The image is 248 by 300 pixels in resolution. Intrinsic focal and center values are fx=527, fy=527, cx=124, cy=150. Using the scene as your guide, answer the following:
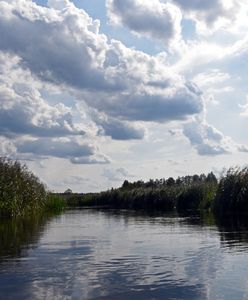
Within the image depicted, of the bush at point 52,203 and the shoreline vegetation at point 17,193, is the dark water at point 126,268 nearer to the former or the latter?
the shoreline vegetation at point 17,193

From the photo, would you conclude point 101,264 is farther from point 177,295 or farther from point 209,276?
point 177,295

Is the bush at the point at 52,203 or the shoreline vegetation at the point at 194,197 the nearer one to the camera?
the shoreline vegetation at the point at 194,197

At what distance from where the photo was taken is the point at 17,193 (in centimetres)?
4812

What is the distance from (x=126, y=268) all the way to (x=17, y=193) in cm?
3324

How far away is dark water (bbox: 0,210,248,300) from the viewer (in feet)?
42.0

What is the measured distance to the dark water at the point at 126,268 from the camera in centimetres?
1279

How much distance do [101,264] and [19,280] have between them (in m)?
3.62

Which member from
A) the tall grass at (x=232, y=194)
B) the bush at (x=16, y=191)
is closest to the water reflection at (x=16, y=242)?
the bush at (x=16, y=191)

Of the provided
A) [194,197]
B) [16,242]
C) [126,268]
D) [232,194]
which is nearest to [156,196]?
[194,197]

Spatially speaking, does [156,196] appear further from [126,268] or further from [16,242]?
[126,268]

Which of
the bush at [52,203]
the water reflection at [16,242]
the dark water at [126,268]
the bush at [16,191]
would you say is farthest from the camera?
the bush at [52,203]

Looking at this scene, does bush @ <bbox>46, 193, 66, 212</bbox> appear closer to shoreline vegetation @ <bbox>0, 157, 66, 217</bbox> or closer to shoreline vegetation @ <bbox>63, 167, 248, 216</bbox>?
shoreline vegetation @ <bbox>0, 157, 66, 217</bbox>

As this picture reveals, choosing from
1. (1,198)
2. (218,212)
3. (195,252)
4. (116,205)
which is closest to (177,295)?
(195,252)

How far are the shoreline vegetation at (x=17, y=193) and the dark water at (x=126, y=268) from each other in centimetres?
1884
